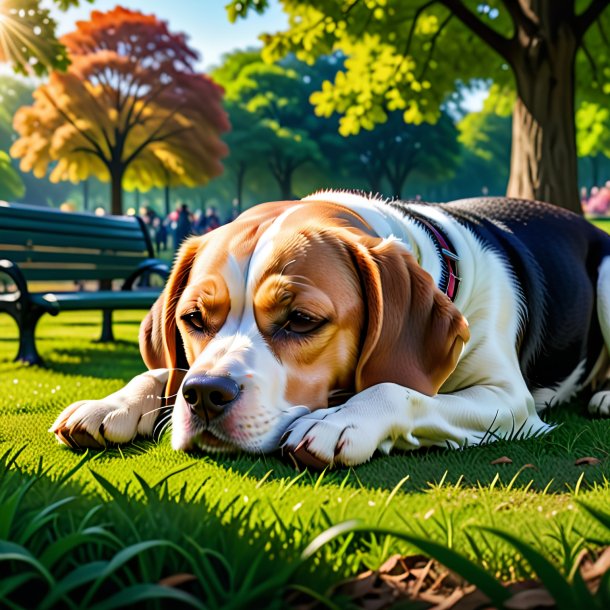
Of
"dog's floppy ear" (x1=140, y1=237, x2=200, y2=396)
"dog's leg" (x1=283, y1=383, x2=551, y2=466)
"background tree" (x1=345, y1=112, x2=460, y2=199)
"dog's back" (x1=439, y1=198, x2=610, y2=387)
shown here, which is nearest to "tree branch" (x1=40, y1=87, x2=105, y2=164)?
"background tree" (x1=345, y1=112, x2=460, y2=199)

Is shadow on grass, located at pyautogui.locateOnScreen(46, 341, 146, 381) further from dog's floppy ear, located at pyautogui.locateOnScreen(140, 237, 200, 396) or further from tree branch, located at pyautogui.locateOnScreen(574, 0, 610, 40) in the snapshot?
tree branch, located at pyautogui.locateOnScreen(574, 0, 610, 40)

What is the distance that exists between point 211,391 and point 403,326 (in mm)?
882

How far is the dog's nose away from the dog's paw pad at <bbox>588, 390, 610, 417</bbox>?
2.48m

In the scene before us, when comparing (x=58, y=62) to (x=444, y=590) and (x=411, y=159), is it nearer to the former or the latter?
(x=444, y=590)

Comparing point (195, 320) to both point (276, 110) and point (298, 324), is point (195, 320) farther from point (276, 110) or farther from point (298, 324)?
point (276, 110)

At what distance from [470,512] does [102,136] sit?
34.0m

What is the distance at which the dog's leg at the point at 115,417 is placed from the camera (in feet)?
11.6

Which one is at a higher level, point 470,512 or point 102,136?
point 102,136

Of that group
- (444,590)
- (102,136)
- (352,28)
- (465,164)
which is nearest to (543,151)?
(352,28)

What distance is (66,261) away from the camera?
9.52m

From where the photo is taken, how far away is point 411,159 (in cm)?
5041

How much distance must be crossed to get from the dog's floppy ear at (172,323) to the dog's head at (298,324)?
0.15 m

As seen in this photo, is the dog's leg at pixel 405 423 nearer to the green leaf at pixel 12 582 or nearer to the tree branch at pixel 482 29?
the green leaf at pixel 12 582

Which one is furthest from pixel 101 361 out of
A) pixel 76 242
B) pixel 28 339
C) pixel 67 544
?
pixel 67 544
